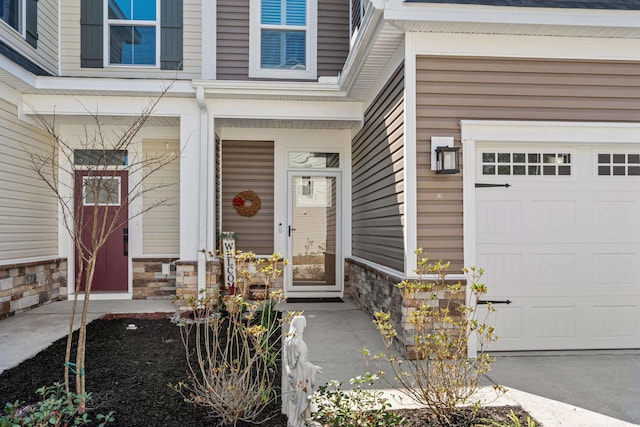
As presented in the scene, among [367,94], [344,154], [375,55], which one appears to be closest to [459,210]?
[375,55]

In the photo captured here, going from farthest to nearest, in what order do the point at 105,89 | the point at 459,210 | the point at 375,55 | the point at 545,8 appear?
the point at 105,89
the point at 375,55
the point at 459,210
the point at 545,8

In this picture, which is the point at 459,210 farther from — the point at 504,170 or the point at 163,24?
the point at 163,24

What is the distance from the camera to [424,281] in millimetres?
3928

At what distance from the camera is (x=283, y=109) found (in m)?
5.91

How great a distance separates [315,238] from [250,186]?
4.32ft

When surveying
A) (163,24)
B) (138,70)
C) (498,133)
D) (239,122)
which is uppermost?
(163,24)

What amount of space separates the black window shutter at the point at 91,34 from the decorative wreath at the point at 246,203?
2.84m

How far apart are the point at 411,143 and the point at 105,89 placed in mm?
3893

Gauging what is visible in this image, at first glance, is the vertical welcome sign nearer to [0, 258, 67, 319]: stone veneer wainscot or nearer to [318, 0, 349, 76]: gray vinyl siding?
[0, 258, 67, 319]: stone veneer wainscot

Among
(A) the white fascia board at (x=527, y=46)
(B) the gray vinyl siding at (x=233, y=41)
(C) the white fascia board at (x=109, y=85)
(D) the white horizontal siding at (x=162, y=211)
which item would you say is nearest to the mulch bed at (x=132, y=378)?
(D) the white horizontal siding at (x=162, y=211)

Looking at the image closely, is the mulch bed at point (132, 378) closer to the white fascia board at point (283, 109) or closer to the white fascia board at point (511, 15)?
the white fascia board at point (283, 109)

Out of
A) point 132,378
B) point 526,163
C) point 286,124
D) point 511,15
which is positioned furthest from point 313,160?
point 132,378

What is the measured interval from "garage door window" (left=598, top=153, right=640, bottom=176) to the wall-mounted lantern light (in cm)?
147

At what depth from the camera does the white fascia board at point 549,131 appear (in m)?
4.07
